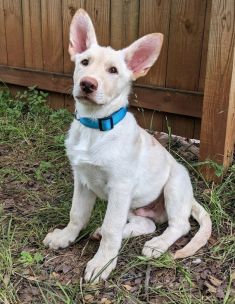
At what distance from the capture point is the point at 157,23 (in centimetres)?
436

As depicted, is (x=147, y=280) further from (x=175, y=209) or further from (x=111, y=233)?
(x=175, y=209)

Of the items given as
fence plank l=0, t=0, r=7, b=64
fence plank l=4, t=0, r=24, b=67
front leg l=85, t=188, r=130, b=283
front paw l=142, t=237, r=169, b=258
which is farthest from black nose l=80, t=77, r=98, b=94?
fence plank l=0, t=0, r=7, b=64

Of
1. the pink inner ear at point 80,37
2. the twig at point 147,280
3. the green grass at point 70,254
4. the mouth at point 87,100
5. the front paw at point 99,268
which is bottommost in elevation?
the green grass at point 70,254

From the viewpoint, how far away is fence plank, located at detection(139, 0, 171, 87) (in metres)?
4.29

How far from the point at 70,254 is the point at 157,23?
2622mm

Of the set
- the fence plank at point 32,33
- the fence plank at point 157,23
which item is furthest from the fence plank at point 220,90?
the fence plank at point 32,33

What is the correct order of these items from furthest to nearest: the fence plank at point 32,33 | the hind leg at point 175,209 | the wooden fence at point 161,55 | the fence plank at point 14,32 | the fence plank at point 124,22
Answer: the fence plank at point 14,32, the fence plank at point 32,33, the fence plank at point 124,22, the wooden fence at point 161,55, the hind leg at point 175,209

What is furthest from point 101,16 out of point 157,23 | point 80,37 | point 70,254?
Result: point 70,254

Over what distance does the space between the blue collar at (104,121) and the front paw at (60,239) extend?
84 centimetres

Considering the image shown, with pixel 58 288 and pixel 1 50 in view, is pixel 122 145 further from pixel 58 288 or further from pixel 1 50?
pixel 1 50

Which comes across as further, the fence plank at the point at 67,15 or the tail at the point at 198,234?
the fence plank at the point at 67,15

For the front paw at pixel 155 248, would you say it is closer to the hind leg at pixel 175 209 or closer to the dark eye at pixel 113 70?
the hind leg at pixel 175 209

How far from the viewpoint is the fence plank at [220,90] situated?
3.47m

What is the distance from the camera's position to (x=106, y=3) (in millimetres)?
4641
